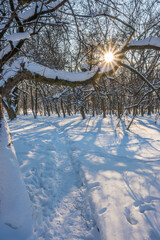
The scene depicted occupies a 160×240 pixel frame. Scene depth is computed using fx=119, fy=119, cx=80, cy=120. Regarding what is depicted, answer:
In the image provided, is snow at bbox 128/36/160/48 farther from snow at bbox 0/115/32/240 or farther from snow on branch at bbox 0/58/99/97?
snow at bbox 0/115/32/240

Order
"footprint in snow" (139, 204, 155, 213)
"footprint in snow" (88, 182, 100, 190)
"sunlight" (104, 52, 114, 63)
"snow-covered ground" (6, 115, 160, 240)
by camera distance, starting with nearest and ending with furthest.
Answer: "snow-covered ground" (6, 115, 160, 240) → "footprint in snow" (139, 204, 155, 213) → "footprint in snow" (88, 182, 100, 190) → "sunlight" (104, 52, 114, 63)

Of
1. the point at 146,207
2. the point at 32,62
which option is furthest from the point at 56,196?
the point at 32,62

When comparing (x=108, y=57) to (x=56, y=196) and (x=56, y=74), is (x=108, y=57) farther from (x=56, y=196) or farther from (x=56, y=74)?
(x=56, y=196)

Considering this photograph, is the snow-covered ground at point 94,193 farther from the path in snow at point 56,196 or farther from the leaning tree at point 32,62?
the leaning tree at point 32,62

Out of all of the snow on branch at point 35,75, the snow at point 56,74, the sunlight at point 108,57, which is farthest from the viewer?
the sunlight at point 108,57

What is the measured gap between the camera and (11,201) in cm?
Answer: 159

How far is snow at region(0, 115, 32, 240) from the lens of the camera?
1.46 m

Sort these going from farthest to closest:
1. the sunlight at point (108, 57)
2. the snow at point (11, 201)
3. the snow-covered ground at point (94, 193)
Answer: the sunlight at point (108, 57), the snow-covered ground at point (94, 193), the snow at point (11, 201)

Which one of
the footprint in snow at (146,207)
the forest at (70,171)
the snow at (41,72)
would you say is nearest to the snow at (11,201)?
the forest at (70,171)

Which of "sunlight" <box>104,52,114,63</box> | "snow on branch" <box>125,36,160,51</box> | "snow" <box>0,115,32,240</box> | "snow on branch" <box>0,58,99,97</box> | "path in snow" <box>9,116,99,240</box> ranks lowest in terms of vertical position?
"path in snow" <box>9,116,99,240</box>

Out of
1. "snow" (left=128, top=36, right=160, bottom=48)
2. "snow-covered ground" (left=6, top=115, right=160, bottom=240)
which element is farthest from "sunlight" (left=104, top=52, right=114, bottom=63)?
"snow-covered ground" (left=6, top=115, right=160, bottom=240)

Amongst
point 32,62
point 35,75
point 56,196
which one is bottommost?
point 56,196

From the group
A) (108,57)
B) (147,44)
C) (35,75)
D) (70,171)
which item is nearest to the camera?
(35,75)

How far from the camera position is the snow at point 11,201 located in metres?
1.46
